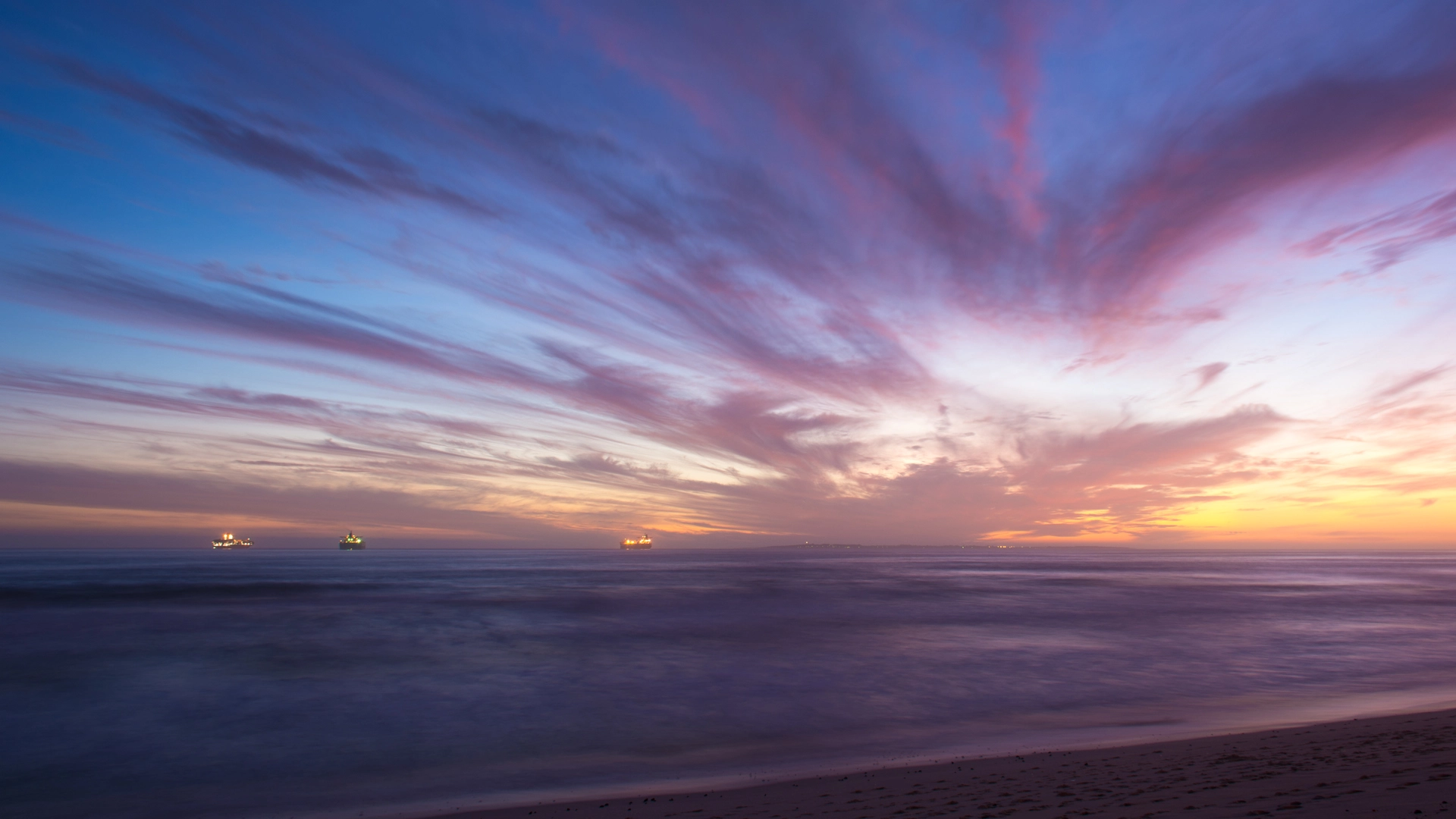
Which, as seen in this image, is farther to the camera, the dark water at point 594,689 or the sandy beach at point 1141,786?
the dark water at point 594,689

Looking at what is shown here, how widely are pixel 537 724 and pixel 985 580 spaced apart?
73.0 meters

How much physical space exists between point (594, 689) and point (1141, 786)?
14985mm

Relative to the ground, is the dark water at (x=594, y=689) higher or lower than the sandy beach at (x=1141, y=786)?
lower

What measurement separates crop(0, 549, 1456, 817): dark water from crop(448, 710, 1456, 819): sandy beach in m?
1.92

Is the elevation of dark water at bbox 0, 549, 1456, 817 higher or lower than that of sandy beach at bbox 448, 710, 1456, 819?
lower

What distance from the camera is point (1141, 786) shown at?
333 inches

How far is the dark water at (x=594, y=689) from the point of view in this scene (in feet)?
41.4

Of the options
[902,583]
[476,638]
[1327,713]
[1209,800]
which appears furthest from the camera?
[902,583]

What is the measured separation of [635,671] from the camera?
22891 mm

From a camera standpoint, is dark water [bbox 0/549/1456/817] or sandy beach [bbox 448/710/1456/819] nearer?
sandy beach [bbox 448/710/1456/819]

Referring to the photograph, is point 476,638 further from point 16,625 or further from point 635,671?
point 16,625

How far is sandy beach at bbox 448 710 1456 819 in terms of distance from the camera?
23.5 feet

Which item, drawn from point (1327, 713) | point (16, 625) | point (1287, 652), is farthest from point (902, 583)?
point (16, 625)

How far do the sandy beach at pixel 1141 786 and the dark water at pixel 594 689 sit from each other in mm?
1924
